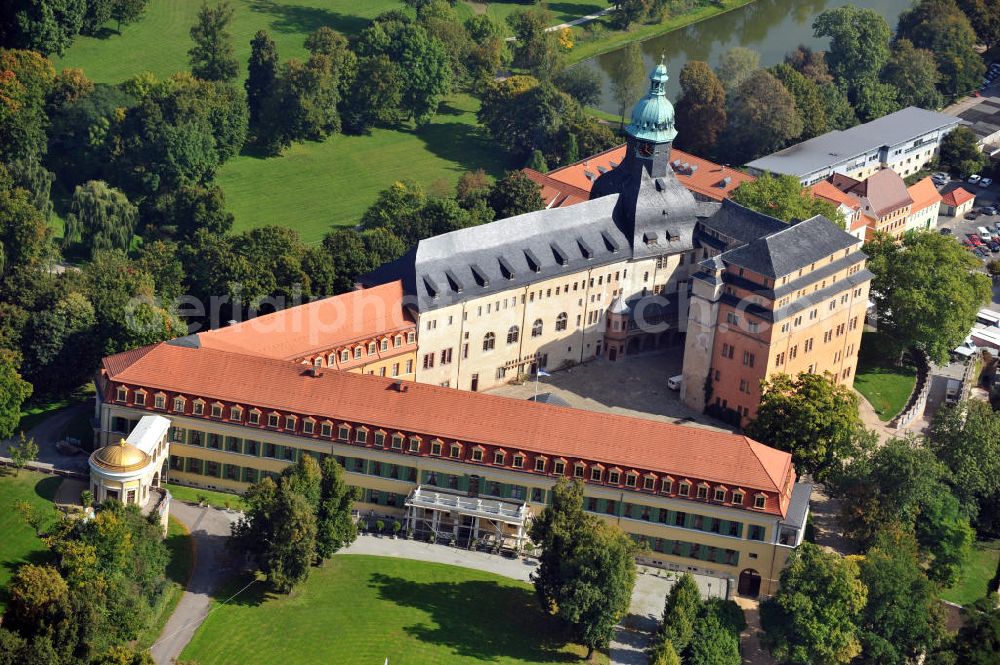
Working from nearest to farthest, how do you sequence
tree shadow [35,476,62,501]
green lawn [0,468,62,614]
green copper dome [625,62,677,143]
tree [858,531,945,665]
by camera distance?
1. green lawn [0,468,62,614]
2. tree [858,531,945,665]
3. tree shadow [35,476,62,501]
4. green copper dome [625,62,677,143]

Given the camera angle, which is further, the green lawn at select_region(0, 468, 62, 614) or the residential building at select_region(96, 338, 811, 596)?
the residential building at select_region(96, 338, 811, 596)

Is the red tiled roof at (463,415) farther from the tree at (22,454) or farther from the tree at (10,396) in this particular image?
the tree at (22,454)

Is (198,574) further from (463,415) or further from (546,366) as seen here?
(546,366)

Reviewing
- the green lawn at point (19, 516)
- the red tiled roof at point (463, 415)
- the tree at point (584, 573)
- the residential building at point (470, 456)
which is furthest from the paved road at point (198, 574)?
the tree at point (584, 573)

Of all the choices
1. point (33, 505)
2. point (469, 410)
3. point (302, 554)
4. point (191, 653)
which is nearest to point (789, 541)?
point (469, 410)

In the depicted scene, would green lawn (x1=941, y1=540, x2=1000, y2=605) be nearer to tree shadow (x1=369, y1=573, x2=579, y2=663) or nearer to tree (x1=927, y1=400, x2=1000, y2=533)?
tree (x1=927, y1=400, x2=1000, y2=533)

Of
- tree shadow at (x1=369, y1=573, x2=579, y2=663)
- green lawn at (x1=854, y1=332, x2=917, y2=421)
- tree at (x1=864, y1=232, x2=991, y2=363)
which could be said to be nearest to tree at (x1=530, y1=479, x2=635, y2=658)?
tree shadow at (x1=369, y1=573, x2=579, y2=663)

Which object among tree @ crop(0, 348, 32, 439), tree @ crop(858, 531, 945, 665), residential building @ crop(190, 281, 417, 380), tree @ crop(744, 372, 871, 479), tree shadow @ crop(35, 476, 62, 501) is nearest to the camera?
tree @ crop(858, 531, 945, 665)
